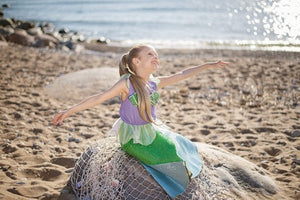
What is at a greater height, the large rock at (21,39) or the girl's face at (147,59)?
the girl's face at (147,59)

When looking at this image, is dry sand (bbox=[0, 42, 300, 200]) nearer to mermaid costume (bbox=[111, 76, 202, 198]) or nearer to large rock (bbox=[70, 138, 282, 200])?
large rock (bbox=[70, 138, 282, 200])

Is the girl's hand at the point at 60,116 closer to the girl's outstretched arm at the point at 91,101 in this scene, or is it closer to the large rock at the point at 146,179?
the girl's outstretched arm at the point at 91,101

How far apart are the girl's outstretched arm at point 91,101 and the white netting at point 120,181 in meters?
0.62

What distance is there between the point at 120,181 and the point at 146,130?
562mm

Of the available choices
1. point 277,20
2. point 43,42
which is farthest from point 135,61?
point 277,20

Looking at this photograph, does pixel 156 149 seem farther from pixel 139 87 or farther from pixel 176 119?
pixel 176 119

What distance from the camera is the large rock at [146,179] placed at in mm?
3182

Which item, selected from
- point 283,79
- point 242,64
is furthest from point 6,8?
point 283,79

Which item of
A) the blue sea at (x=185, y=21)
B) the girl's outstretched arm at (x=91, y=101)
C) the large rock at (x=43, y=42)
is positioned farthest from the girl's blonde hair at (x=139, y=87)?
the large rock at (x=43, y=42)

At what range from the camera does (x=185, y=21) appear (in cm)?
2055

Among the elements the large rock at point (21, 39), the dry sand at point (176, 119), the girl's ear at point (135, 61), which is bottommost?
the dry sand at point (176, 119)

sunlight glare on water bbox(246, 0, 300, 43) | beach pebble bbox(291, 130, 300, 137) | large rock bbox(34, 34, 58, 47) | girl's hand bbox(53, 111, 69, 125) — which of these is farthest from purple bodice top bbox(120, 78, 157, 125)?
sunlight glare on water bbox(246, 0, 300, 43)

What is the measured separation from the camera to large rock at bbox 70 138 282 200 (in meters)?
3.18

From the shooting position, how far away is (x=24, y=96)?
6.82 metres
